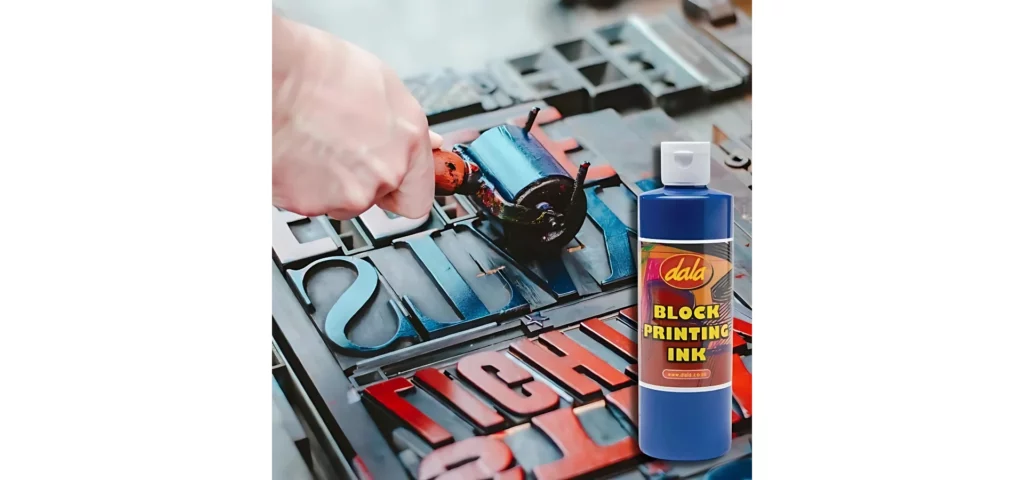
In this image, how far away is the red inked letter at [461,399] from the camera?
3.62 ft

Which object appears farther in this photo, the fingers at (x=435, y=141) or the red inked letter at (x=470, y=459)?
the fingers at (x=435, y=141)

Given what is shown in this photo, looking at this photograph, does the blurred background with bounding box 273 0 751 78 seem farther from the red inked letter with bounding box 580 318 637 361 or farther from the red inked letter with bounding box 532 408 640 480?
the red inked letter with bounding box 532 408 640 480

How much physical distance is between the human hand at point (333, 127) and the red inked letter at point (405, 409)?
0.23 meters

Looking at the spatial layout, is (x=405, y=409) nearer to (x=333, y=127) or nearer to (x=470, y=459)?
(x=470, y=459)

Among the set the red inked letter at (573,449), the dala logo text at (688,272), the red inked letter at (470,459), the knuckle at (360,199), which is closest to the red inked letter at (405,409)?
the red inked letter at (470,459)

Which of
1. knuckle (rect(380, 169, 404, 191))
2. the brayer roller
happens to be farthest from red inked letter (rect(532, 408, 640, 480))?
knuckle (rect(380, 169, 404, 191))

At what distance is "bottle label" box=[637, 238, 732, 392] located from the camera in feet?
3.56

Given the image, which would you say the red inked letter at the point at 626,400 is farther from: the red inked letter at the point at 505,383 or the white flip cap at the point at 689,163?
the white flip cap at the point at 689,163

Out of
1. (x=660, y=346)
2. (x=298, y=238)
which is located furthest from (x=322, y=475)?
(x=660, y=346)

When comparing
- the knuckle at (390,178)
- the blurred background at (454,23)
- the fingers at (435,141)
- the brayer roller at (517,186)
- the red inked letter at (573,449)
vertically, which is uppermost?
the blurred background at (454,23)

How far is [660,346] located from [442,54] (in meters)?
0.50

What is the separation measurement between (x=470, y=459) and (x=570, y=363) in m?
0.19

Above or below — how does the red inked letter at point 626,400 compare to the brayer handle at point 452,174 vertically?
below

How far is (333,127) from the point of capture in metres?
1.09
